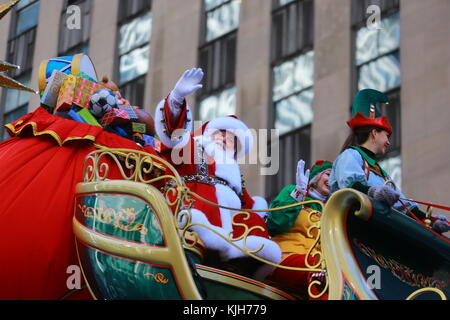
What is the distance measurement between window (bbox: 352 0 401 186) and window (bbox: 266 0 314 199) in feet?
3.62

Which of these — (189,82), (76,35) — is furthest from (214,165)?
(76,35)

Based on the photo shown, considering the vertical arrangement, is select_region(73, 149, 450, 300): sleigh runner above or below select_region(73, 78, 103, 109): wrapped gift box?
below

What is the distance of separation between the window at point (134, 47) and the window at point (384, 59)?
5.45 meters

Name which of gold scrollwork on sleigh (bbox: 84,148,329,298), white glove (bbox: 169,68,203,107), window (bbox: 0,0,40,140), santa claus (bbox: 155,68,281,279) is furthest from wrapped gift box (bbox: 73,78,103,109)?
window (bbox: 0,0,40,140)

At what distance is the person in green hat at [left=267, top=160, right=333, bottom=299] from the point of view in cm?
870

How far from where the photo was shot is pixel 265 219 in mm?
9695

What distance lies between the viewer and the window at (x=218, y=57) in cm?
2139

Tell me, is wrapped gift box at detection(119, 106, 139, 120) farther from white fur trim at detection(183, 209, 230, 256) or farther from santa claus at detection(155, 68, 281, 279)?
white fur trim at detection(183, 209, 230, 256)

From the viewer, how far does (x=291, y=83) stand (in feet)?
67.0

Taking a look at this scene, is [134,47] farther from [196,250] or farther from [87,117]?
[196,250]

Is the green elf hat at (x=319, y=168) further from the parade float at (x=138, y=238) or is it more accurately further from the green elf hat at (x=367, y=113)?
the parade float at (x=138, y=238)

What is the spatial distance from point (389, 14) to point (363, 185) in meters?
10.8

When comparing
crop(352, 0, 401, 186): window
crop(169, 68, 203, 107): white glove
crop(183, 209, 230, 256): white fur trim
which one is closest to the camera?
crop(183, 209, 230, 256): white fur trim
